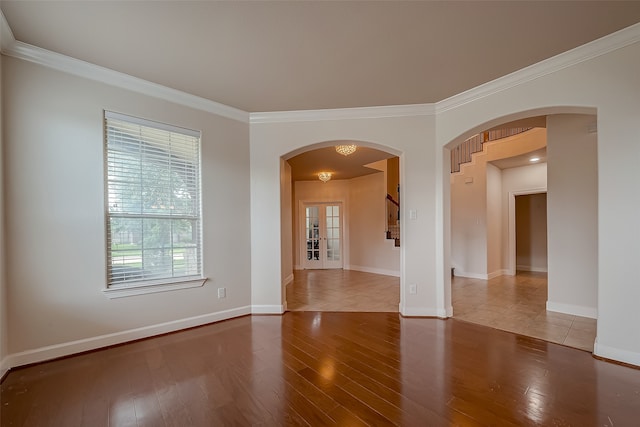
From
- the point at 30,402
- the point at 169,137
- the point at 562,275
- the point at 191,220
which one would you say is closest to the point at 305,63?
the point at 169,137

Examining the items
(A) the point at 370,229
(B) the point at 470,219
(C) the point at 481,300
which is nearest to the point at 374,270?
(A) the point at 370,229

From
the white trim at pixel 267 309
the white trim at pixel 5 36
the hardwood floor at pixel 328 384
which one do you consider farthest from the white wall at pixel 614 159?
the white trim at pixel 5 36

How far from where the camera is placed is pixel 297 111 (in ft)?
Answer: 12.0

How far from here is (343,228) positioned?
26.0 feet

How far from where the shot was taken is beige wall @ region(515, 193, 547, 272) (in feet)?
23.9

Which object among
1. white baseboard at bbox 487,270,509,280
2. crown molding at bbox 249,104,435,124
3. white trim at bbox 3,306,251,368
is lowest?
white baseboard at bbox 487,270,509,280

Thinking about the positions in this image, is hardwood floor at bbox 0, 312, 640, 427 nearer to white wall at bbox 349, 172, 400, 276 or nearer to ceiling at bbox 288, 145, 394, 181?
ceiling at bbox 288, 145, 394, 181

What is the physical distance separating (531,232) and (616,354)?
6283mm

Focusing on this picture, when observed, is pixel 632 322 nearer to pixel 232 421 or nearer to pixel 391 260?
pixel 232 421

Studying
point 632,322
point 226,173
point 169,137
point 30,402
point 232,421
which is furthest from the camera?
point 226,173

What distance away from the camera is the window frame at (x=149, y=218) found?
269cm

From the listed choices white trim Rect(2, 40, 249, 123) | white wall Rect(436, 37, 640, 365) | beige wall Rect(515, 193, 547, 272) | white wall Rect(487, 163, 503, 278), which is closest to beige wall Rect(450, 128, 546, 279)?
white wall Rect(487, 163, 503, 278)

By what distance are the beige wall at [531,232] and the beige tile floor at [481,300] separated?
0.79 m

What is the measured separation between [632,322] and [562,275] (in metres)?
1.72
